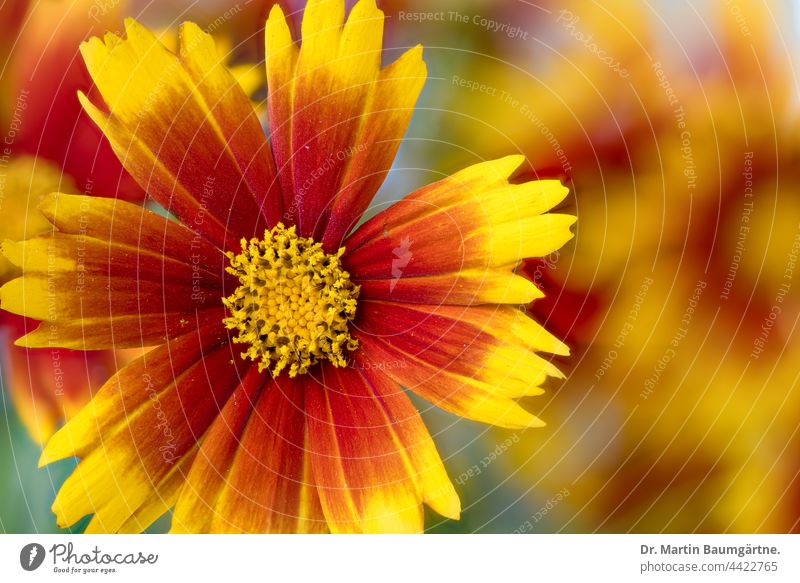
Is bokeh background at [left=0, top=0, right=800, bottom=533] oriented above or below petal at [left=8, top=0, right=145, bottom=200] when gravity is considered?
below

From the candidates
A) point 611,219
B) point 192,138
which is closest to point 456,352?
point 611,219

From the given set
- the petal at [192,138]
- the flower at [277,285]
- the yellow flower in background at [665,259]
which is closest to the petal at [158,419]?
the flower at [277,285]

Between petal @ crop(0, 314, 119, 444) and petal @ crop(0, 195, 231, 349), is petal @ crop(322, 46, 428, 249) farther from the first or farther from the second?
petal @ crop(0, 314, 119, 444)

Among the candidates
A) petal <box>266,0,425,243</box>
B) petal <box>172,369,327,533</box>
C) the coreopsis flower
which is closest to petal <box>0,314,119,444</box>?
the coreopsis flower

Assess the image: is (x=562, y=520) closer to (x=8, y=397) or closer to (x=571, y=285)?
(x=571, y=285)
